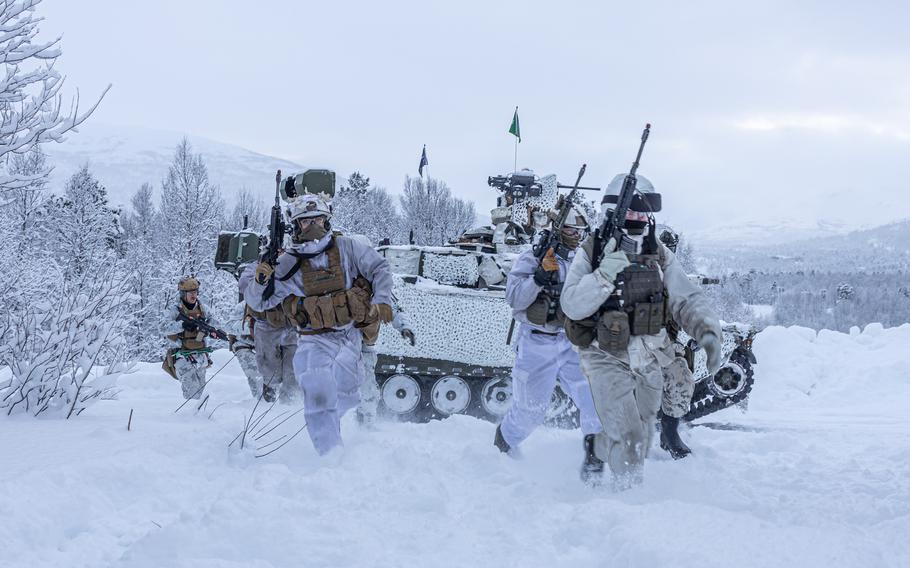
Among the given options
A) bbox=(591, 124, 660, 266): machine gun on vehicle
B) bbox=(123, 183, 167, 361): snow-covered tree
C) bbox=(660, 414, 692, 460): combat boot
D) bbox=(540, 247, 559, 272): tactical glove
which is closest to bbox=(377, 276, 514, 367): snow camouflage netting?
bbox=(660, 414, 692, 460): combat boot

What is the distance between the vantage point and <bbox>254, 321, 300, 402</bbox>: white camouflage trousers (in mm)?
6496

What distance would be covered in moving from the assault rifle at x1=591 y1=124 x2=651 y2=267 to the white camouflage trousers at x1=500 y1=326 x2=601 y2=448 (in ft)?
3.40

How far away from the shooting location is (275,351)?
6574mm

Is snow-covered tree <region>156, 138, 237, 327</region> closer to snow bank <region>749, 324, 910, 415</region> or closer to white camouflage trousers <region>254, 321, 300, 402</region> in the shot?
snow bank <region>749, 324, 910, 415</region>

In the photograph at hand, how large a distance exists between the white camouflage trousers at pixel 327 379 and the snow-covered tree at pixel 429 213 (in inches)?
1436

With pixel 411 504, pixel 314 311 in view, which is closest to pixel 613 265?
pixel 411 504

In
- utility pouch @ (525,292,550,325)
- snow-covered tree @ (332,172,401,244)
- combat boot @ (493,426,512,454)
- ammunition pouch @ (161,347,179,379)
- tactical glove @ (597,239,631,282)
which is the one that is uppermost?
snow-covered tree @ (332,172,401,244)

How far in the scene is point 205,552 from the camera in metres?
2.55

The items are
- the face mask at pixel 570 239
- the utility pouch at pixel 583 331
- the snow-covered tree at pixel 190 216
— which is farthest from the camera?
the snow-covered tree at pixel 190 216

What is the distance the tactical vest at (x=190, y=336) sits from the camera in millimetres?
7824

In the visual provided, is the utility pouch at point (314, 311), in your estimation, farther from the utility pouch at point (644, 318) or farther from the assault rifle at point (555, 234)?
the utility pouch at point (644, 318)

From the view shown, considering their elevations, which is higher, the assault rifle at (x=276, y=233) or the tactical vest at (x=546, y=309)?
the assault rifle at (x=276, y=233)

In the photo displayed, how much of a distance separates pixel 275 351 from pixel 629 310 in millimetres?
3669

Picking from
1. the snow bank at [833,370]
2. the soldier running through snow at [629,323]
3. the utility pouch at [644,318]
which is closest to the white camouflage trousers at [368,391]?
the soldier running through snow at [629,323]
